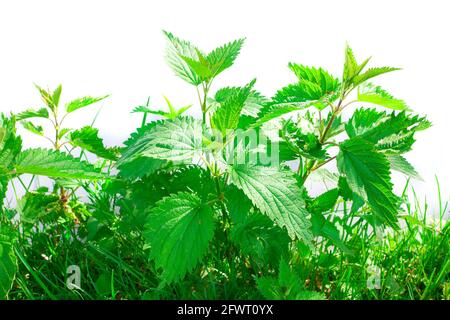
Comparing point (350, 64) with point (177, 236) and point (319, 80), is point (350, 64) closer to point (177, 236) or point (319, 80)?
point (319, 80)

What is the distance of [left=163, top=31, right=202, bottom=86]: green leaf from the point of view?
1672 mm

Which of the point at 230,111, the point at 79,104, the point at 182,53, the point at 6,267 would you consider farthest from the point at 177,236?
the point at 79,104

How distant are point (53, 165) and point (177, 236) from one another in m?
0.40

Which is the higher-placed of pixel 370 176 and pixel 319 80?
pixel 319 80

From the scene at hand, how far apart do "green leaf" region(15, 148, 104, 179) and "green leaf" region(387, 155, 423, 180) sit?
834mm

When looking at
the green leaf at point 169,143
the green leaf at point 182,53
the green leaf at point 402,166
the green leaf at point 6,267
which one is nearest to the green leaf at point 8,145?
the green leaf at point 6,267

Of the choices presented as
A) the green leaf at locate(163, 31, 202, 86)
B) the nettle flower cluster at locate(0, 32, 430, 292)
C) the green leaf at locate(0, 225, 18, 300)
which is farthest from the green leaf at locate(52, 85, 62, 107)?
the green leaf at locate(0, 225, 18, 300)

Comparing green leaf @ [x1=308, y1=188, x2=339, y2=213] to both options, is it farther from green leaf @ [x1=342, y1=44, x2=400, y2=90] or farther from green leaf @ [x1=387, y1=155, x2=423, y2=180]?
green leaf @ [x1=342, y1=44, x2=400, y2=90]

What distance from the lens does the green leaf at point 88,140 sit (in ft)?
5.86

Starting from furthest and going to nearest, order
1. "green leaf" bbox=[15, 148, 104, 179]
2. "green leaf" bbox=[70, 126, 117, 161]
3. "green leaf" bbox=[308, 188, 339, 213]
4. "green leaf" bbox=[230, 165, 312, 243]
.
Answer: "green leaf" bbox=[70, 126, 117, 161] → "green leaf" bbox=[308, 188, 339, 213] → "green leaf" bbox=[15, 148, 104, 179] → "green leaf" bbox=[230, 165, 312, 243]

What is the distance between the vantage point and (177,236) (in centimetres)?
138

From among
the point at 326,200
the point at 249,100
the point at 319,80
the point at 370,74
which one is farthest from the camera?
the point at 249,100

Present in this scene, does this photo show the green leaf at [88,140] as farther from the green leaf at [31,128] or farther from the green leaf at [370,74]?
the green leaf at [370,74]

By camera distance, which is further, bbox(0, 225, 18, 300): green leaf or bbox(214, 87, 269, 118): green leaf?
bbox(214, 87, 269, 118): green leaf
